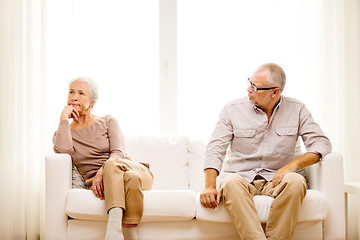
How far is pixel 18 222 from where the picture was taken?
3.51 m

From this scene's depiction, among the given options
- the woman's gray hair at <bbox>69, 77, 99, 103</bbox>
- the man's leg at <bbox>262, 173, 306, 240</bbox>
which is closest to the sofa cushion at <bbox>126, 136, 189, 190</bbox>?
the woman's gray hair at <bbox>69, 77, 99, 103</bbox>

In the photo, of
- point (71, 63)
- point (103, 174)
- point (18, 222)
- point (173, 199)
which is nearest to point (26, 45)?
point (71, 63)

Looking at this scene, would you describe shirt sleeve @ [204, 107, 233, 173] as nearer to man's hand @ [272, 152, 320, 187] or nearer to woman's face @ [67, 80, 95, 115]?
man's hand @ [272, 152, 320, 187]

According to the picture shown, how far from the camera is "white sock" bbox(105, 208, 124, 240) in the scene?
2249 millimetres

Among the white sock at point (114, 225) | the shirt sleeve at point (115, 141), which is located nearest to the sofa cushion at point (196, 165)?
the shirt sleeve at point (115, 141)

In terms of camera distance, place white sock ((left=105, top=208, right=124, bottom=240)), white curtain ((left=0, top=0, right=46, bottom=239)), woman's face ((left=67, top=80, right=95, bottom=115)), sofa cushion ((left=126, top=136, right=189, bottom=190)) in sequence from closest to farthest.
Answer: white sock ((left=105, top=208, right=124, bottom=240)) → woman's face ((left=67, top=80, right=95, bottom=115)) → sofa cushion ((left=126, top=136, right=189, bottom=190)) → white curtain ((left=0, top=0, right=46, bottom=239))

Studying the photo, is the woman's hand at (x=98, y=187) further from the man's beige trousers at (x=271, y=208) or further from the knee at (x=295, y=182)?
the knee at (x=295, y=182)

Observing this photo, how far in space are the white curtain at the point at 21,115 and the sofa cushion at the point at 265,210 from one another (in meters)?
1.58

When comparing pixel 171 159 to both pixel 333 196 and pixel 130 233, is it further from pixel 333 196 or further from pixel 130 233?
pixel 333 196

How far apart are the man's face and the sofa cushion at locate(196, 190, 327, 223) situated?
59 centimetres

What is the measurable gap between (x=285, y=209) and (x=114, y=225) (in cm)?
86

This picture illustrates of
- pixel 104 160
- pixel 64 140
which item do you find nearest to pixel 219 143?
pixel 104 160

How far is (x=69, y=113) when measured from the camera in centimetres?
280

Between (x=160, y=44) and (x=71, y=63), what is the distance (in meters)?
0.72
